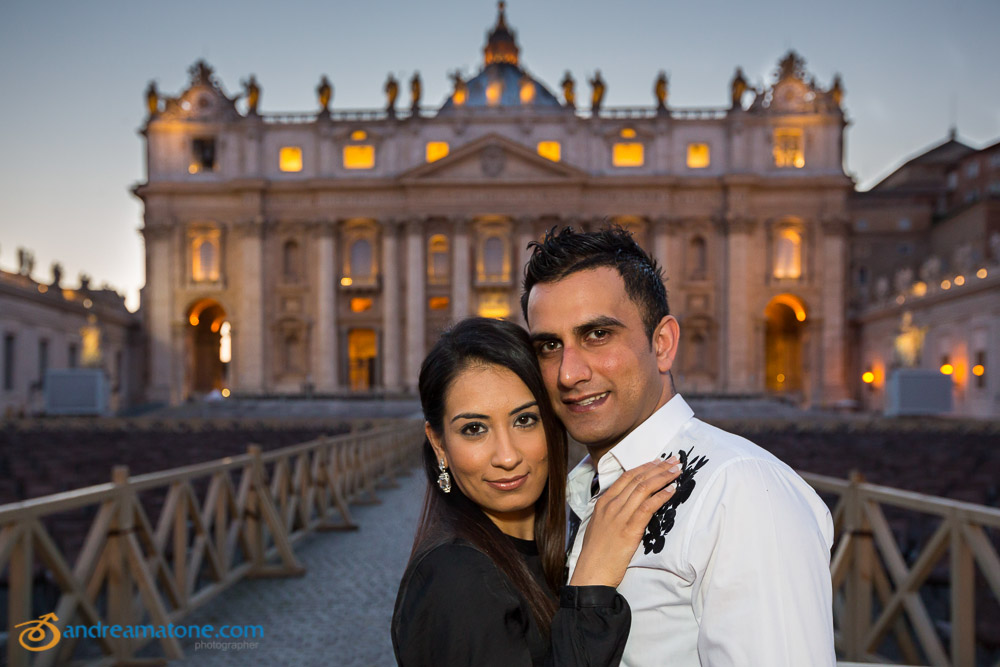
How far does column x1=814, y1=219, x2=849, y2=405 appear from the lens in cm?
5397

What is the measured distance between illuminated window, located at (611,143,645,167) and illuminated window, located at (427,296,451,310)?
1550 cm

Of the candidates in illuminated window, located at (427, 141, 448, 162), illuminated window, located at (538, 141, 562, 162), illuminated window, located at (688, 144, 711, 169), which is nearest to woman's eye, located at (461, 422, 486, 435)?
illuminated window, located at (538, 141, 562, 162)

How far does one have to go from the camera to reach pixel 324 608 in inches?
303

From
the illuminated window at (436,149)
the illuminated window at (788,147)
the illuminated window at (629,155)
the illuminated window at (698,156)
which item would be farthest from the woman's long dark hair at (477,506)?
the illuminated window at (788,147)

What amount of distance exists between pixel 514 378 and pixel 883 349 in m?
54.4

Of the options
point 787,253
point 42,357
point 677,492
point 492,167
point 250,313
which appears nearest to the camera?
point 677,492

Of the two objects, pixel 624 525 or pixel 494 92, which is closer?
pixel 624 525

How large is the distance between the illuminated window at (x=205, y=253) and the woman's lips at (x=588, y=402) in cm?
5791

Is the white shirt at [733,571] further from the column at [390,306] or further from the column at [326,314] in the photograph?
the column at [326,314]

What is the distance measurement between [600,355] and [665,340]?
31 centimetres

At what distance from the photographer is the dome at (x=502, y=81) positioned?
225 ft

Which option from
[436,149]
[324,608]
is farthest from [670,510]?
[436,149]

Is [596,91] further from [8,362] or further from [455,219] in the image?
[8,362]

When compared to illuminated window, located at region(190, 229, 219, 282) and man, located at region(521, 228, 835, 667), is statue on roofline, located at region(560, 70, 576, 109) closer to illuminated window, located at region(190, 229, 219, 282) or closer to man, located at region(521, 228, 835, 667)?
illuminated window, located at region(190, 229, 219, 282)
